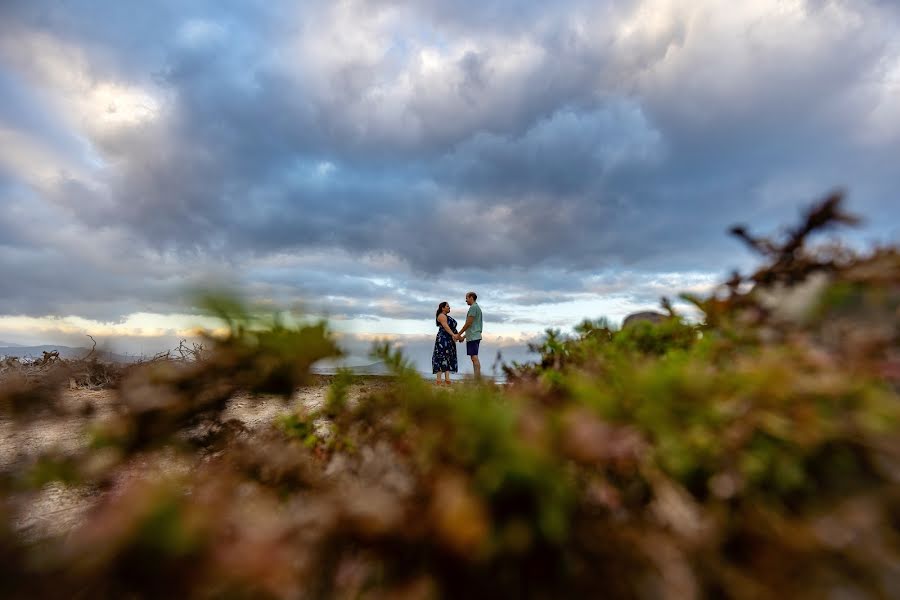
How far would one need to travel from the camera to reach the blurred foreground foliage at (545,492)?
3.21ft

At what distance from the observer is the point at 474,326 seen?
18766 mm

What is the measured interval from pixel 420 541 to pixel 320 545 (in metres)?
0.21

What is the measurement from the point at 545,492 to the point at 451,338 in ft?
59.5

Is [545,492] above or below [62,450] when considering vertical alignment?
above

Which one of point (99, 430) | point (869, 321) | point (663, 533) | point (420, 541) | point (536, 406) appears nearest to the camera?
point (420, 541)

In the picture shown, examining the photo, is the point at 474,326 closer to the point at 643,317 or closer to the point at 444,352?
the point at 444,352

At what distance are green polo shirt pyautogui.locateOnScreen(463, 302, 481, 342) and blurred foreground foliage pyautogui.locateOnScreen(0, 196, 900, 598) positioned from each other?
17128 mm

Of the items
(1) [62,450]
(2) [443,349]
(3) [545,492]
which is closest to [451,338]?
(2) [443,349]

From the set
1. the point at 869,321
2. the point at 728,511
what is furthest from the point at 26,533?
the point at 869,321

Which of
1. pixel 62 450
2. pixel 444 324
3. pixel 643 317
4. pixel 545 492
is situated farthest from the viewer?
pixel 444 324

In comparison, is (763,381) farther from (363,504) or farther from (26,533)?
(26,533)

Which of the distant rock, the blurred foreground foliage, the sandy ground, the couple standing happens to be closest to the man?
the couple standing

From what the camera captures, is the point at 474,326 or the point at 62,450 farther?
the point at 474,326

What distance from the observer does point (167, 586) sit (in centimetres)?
100
